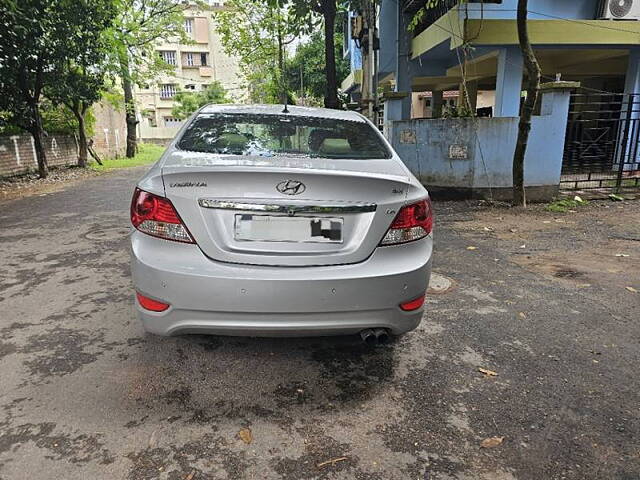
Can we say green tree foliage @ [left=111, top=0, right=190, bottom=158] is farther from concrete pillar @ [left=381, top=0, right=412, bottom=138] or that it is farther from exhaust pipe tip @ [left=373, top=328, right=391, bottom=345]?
exhaust pipe tip @ [left=373, top=328, right=391, bottom=345]

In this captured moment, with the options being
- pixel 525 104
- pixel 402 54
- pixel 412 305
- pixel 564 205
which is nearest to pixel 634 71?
pixel 564 205

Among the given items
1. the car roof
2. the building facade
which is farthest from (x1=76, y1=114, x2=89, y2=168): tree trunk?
the car roof

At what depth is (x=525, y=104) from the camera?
7.06 meters

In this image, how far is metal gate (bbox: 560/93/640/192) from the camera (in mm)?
8508

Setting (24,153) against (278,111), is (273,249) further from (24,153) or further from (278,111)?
(24,153)

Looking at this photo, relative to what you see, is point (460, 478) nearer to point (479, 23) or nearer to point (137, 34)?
point (479, 23)

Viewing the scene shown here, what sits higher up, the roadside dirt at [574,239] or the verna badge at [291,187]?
the verna badge at [291,187]

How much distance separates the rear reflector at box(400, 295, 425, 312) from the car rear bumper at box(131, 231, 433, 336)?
0.12 ft

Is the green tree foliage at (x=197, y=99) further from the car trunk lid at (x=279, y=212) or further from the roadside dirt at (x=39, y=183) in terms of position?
the car trunk lid at (x=279, y=212)

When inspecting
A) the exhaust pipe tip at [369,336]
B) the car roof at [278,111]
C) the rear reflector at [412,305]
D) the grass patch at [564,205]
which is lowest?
the grass patch at [564,205]

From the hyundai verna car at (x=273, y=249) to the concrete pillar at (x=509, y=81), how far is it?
28.0 feet

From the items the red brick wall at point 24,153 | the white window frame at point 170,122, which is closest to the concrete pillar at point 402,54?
the red brick wall at point 24,153

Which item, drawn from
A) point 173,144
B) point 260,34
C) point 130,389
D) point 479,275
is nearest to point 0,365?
point 130,389

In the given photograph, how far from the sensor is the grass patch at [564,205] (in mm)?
7312
